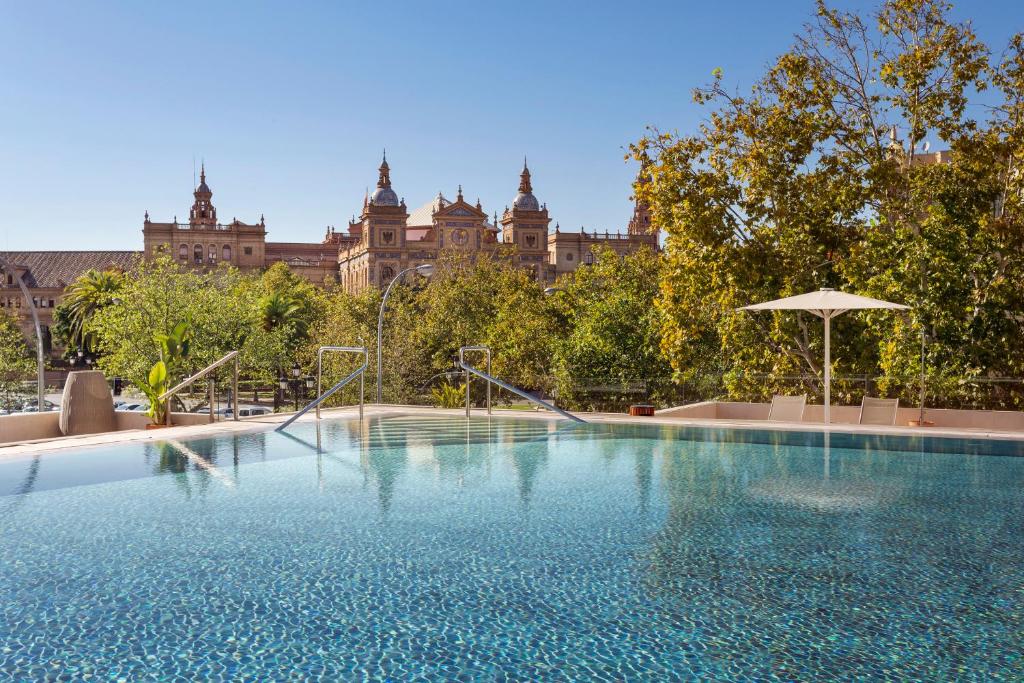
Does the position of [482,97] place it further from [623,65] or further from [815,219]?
[815,219]

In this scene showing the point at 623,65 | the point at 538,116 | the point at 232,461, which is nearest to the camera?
the point at 232,461

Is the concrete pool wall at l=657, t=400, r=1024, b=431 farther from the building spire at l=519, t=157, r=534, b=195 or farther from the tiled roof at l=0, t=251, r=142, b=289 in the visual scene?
the building spire at l=519, t=157, r=534, b=195

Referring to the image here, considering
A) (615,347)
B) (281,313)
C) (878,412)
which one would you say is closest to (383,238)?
(281,313)

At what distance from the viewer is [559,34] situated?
22.2 meters

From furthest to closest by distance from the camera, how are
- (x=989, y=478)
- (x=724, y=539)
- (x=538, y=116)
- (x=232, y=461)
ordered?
(x=538, y=116) → (x=232, y=461) → (x=989, y=478) → (x=724, y=539)

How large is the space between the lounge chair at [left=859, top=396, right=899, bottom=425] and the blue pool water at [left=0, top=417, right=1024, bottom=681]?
211 centimetres

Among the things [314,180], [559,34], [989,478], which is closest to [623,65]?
[559,34]

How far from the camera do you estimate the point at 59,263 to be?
332ft

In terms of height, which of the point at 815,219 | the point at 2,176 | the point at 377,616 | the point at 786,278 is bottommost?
the point at 377,616

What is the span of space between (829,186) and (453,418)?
878 cm

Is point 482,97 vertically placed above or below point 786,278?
above

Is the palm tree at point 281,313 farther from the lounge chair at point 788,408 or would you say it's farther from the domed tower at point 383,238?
the domed tower at point 383,238

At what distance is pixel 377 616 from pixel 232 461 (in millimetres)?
6699

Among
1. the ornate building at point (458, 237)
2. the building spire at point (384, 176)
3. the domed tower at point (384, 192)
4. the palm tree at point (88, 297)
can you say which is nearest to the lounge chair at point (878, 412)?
the palm tree at point (88, 297)
